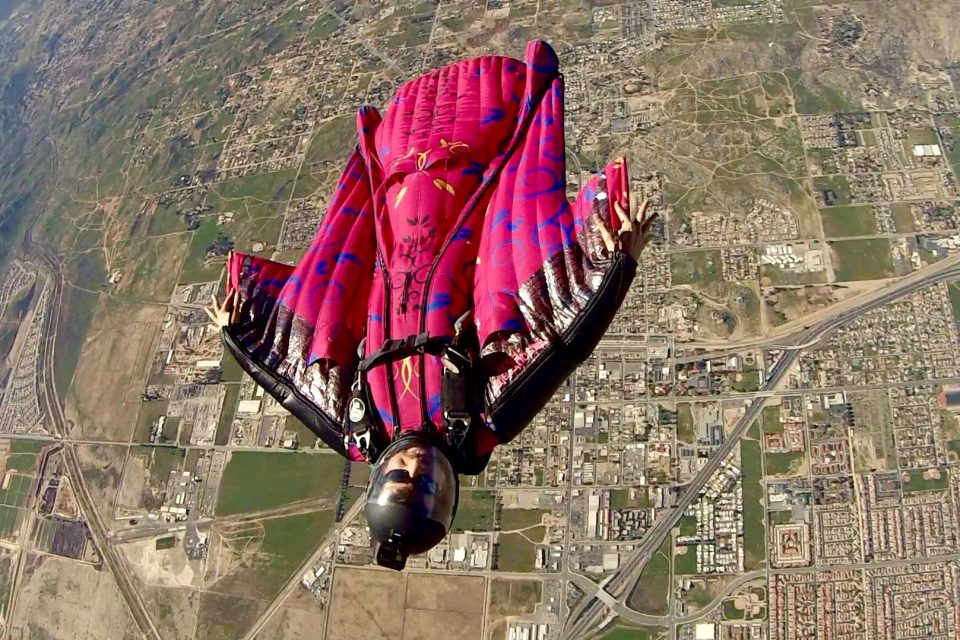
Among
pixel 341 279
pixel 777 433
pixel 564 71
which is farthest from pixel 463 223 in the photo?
pixel 564 71

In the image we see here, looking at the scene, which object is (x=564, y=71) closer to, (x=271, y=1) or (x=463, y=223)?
(x=271, y=1)

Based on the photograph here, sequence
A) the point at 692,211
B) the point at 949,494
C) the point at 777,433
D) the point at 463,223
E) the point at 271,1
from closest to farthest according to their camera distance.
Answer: the point at 463,223
the point at 949,494
the point at 777,433
the point at 692,211
the point at 271,1

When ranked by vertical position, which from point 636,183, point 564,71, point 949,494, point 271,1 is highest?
point 271,1

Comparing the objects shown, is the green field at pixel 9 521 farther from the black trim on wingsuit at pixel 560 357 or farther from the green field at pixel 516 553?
the black trim on wingsuit at pixel 560 357

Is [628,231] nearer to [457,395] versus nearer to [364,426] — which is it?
[457,395]

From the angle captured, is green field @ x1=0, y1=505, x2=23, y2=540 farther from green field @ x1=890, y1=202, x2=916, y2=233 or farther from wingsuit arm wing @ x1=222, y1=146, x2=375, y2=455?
green field @ x1=890, y1=202, x2=916, y2=233

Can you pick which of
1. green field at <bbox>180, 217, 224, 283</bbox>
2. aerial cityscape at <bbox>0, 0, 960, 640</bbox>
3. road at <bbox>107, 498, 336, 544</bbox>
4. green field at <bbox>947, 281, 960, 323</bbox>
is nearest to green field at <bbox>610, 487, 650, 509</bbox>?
aerial cityscape at <bbox>0, 0, 960, 640</bbox>

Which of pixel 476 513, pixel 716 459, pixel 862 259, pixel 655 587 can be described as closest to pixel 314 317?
pixel 476 513
